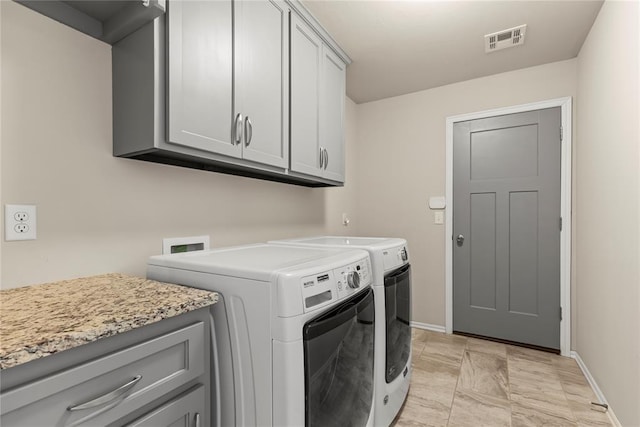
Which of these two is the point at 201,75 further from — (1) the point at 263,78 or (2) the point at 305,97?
(2) the point at 305,97

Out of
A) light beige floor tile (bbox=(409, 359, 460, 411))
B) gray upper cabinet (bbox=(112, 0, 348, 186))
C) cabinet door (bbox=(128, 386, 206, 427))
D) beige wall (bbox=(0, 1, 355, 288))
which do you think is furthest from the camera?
light beige floor tile (bbox=(409, 359, 460, 411))

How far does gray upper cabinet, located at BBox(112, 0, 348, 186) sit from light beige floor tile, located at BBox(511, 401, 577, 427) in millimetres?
1826

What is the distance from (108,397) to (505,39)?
9.53 feet

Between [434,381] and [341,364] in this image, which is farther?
[434,381]

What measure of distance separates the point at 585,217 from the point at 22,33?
10.7ft

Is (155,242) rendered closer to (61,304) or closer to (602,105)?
(61,304)

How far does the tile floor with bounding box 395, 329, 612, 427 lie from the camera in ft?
5.80

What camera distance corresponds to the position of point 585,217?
2.30m

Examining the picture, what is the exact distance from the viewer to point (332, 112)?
2.36 m

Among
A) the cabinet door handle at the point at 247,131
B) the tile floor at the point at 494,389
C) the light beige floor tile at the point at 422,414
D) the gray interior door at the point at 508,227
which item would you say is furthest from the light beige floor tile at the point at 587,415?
the cabinet door handle at the point at 247,131

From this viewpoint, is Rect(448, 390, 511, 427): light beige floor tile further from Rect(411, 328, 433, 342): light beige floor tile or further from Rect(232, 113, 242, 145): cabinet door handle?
Rect(232, 113, 242, 145): cabinet door handle

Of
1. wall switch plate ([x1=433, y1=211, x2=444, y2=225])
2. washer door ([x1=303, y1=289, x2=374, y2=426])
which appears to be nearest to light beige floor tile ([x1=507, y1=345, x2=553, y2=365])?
wall switch plate ([x1=433, y1=211, x2=444, y2=225])

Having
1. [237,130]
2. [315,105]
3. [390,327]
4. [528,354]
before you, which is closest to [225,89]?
[237,130]

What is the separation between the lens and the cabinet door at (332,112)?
222 cm
